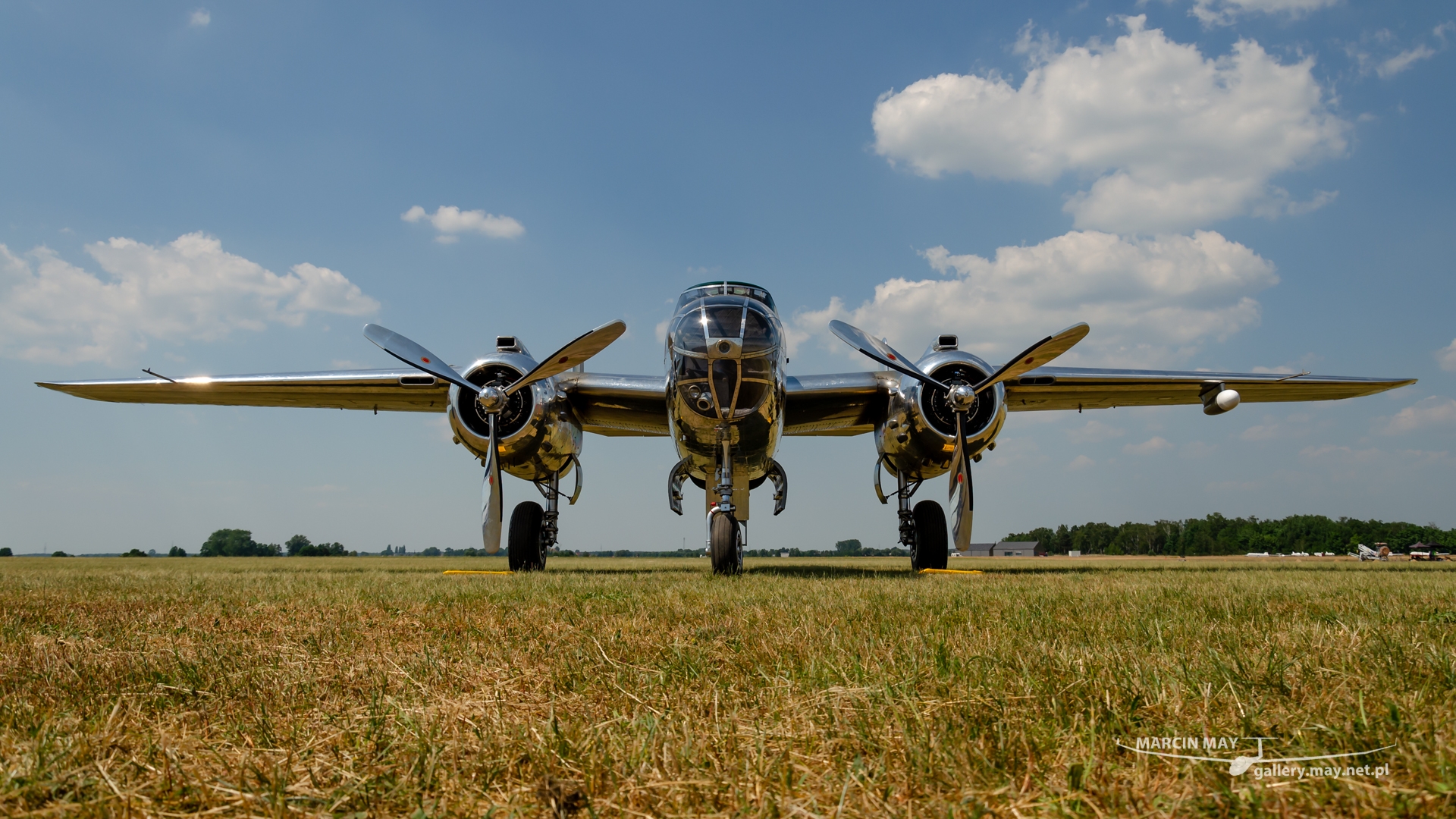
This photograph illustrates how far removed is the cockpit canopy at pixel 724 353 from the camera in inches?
370

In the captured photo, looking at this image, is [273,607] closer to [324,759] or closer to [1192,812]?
[324,759]

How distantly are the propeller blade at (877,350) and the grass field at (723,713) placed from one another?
7233 mm

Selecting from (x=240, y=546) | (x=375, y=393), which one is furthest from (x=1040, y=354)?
(x=240, y=546)

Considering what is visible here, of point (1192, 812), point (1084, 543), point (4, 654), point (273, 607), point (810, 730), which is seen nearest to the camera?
point (1192, 812)

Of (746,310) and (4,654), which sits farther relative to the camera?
(746,310)

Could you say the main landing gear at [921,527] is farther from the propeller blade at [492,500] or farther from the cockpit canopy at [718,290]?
the propeller blade at [492,500]

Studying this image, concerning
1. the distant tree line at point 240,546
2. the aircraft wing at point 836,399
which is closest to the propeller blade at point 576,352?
the aircraft wing at point 836,399

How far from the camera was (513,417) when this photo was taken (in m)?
11.9

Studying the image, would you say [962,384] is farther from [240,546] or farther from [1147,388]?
[240,546]

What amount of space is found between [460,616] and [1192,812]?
4.08 metres

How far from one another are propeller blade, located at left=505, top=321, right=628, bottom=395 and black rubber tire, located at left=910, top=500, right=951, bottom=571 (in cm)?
611

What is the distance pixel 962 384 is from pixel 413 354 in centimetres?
851

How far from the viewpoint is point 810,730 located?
73.5 inches

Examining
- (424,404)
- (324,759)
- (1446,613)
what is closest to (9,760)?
(324,759)
